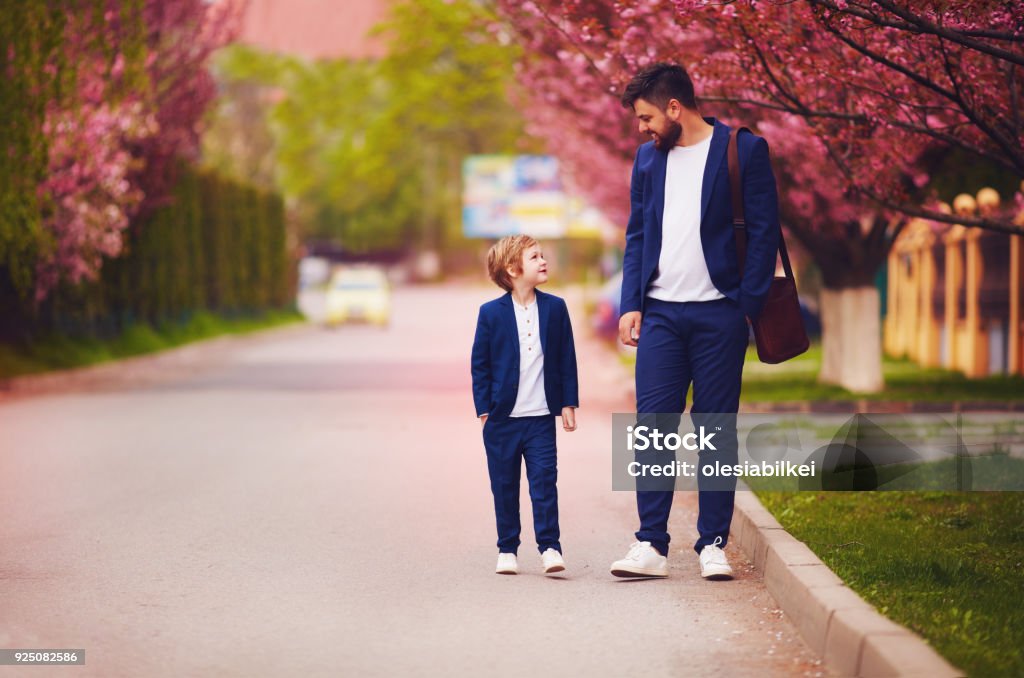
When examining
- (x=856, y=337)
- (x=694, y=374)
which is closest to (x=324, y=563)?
(x=694, y=374)

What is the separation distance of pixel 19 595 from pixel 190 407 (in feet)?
33.5

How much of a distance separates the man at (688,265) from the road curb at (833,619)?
1.41ft

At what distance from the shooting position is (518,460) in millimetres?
6988

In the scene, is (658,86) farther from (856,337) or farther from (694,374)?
(856,337)

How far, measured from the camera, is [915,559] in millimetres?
7047

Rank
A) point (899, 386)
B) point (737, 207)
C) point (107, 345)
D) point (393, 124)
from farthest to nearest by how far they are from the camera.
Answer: point (393, 124)
point (107, 345)
point (899, 386)
point (737, 207)

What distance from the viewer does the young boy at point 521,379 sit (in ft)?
22.7

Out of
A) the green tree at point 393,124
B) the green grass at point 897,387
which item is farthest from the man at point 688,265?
the green tree at point 393,124

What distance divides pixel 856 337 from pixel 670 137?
10153mm

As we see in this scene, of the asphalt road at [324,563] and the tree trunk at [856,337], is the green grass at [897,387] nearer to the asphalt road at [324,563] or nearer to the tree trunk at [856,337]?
the tree trunk at [856,337]

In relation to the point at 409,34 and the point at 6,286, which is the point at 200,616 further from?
the point at 409,34

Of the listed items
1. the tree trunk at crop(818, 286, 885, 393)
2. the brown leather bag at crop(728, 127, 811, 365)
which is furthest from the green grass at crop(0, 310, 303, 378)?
the brown leather bag at crop(728, 127, 811, 365)

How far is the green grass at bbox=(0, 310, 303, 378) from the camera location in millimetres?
20750

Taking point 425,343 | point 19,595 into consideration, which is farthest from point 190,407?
point 425,343
